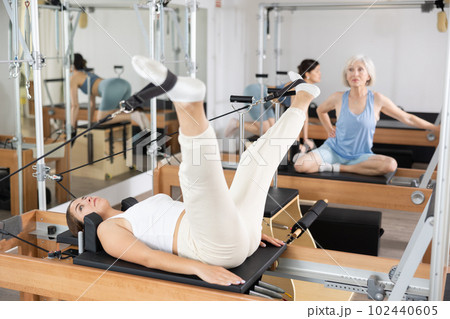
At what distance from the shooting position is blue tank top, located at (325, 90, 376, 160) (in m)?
3.36

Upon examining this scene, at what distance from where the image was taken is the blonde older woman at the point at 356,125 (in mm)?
3289

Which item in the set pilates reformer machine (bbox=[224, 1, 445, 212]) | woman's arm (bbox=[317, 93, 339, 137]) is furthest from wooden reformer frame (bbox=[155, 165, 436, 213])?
woman's arm (bbox=[317, 93, 339, 137])

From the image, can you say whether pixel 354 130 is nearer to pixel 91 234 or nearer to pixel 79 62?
pixel 79 62

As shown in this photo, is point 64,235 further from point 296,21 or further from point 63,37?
point 296,21

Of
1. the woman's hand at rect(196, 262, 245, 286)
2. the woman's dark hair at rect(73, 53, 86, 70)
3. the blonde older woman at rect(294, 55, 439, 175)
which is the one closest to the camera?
the woman's hand at rect(196, 262, 245, 286)

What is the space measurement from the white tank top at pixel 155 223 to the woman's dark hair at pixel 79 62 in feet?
6.62

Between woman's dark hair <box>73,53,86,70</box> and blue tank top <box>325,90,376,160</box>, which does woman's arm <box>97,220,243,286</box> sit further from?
woman's dark hair <box>73,53,86,70</box>

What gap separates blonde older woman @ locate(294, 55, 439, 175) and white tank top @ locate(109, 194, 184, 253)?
152cm

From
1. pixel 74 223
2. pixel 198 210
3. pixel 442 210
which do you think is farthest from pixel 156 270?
pixel 442 210

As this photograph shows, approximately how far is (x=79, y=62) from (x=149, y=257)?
2327mm

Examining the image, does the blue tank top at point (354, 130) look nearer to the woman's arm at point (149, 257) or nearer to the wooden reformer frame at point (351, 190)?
the wooden reformer frame at point (351, 190)

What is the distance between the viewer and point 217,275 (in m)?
1.66

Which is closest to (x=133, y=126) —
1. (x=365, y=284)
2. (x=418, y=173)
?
(x=418, y=173)

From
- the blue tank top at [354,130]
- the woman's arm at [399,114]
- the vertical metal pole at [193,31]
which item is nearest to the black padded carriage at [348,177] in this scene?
the blue tank top at [354,130]
